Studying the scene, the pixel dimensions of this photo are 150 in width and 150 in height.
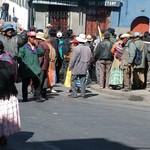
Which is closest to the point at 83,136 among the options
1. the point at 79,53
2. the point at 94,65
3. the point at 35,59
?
the point at 35,59

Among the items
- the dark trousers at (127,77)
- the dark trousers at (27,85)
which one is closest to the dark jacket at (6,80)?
the dark trousers at (27,85)

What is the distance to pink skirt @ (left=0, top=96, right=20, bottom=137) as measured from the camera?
8.55m

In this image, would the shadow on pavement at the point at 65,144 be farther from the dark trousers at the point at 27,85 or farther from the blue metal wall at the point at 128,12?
the blue metal wall at the point at 128,12

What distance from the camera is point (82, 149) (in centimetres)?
885

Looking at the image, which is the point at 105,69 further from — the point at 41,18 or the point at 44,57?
the point at 41,18

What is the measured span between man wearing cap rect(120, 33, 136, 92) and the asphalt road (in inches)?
51.6

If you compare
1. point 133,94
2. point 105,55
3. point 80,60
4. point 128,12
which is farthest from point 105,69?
point 128,12

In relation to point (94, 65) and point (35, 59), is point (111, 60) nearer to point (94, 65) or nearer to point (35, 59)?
point (94, 65)

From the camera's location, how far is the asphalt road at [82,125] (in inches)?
363

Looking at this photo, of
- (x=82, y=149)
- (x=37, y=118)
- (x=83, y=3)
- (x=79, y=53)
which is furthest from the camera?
(x=83, y=3)

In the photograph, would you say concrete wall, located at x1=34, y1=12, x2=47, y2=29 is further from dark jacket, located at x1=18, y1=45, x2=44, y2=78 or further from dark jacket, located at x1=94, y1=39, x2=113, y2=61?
dark jacket, located at x1=18, y1=45, x2=44, y2=78

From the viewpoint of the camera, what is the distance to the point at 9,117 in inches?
340

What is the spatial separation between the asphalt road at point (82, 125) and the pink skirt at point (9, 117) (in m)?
0.34

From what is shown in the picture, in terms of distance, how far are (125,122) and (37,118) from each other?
1772 millimetres
